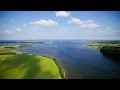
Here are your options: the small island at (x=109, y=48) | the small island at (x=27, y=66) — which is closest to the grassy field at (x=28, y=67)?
the small island at (x=27, y=66)

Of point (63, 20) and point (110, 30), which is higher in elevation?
point (63, 20)

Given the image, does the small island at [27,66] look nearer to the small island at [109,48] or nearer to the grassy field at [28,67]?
the grassy field at [28,67]

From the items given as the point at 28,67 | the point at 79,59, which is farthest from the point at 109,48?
the point at 28,67

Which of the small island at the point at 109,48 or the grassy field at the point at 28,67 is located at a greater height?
the small island at the point at 109,48

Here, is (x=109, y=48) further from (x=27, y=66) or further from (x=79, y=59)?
(x=27, y=66)
